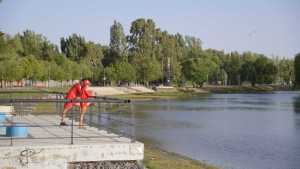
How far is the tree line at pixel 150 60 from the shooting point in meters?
136

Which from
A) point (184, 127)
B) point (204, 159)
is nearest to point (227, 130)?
point (184, 127)

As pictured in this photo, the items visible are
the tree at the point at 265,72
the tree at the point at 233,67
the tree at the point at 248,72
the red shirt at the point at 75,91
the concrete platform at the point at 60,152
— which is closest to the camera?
the concrete platform at the point at 60,152

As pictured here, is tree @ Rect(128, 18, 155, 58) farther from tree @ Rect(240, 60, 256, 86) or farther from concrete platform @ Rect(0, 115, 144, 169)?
concrete platform @ Rect(0, 115, 144, 169)

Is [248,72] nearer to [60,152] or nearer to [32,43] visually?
[32,43]

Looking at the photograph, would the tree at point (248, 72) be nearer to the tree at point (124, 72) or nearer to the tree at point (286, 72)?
the tree at point (286, 72)

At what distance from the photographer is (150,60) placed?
144 metres

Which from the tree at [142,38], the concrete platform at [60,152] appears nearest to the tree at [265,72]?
the tree at [142,38]

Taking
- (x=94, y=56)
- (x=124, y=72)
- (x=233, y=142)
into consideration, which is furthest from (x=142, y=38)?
(x=233, y=142)

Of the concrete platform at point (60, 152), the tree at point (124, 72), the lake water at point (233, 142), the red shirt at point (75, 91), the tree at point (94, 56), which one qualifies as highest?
the tree at point (94, 56)

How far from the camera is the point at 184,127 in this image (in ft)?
124

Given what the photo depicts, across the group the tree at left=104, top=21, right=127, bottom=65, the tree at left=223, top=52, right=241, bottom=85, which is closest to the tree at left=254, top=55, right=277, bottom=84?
the tree at left=223, top=52, right=241, bottom=85

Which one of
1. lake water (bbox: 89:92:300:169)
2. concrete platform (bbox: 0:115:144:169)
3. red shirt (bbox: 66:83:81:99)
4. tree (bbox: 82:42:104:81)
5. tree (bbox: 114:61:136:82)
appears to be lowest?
lake water (bbox: 89:92:300:169)

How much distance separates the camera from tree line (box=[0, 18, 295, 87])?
135875mm

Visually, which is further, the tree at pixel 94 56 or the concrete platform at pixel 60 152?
the tree at pixel 94 56
